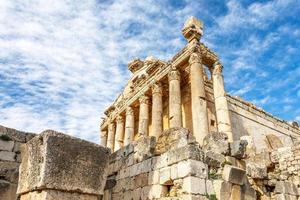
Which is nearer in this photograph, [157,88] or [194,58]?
[194,58]

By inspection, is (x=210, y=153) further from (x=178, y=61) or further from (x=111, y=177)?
(x=178, y=61)

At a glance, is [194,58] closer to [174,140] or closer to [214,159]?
[174,140]

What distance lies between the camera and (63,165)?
4555 millimetres

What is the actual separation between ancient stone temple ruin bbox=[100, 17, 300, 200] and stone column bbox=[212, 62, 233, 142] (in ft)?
0.19

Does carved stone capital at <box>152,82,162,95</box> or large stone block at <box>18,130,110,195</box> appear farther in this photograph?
carved stone capital at <box>152,82,162,95</box>

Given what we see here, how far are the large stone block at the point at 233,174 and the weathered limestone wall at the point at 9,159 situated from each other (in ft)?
15.6

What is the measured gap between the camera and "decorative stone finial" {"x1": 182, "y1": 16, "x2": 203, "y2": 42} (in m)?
18.0

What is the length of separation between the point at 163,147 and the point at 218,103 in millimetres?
10706

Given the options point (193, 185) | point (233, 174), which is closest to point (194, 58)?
point (233, 174)

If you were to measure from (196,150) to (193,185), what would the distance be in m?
0.76

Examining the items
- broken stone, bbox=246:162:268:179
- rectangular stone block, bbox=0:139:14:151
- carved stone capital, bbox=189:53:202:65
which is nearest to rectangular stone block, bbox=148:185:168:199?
broken stone, bbox=246:162:268:179

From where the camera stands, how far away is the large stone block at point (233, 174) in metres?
6.68

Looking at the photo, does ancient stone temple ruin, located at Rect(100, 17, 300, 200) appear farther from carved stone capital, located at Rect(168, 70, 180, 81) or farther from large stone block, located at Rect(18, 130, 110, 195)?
large stone block, located at Rect(18, 130, 110, 195)

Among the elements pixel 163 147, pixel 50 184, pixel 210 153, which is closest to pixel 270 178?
pixel 210 153
